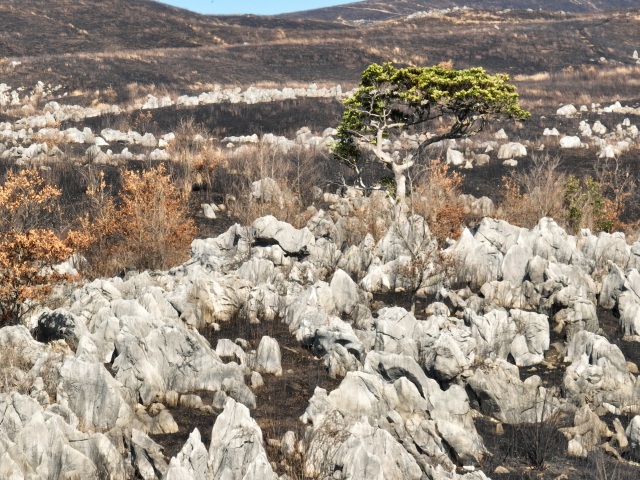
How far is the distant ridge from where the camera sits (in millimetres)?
180625

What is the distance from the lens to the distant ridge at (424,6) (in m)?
181

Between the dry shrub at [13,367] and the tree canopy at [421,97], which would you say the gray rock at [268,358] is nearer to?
the dry shrub at [13,367]

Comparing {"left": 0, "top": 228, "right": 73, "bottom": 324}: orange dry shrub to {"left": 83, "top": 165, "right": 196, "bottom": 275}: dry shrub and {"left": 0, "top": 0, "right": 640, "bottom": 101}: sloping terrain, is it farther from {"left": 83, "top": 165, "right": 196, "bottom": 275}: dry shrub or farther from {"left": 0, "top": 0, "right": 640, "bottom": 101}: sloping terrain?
{"left": 0, "top": 0, "right": 640, "bottom": 101}: sloping terrain

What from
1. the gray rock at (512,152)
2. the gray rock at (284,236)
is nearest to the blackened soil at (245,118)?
the gray rock at (512,152)

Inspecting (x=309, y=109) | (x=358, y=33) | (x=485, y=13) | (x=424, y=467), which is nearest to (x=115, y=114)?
(x=309, y=109)

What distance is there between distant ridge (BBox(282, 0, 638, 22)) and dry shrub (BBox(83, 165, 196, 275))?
523 feet

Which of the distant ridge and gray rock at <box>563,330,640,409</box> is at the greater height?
gray rock at <box>563,330,640,409</box>

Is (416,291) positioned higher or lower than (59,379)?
lower

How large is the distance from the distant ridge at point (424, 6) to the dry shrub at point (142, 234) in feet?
523

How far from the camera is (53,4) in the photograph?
103m

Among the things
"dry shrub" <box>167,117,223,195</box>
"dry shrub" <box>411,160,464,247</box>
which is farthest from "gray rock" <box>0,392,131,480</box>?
"dry shrub" <box>167,117,223,195</box>

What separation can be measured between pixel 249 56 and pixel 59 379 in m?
77.2

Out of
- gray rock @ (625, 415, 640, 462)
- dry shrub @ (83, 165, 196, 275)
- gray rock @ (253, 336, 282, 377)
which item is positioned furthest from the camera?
dry shrub @ (83, 165, 196, 275)

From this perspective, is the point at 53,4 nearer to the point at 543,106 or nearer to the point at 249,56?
the point at 249,56
